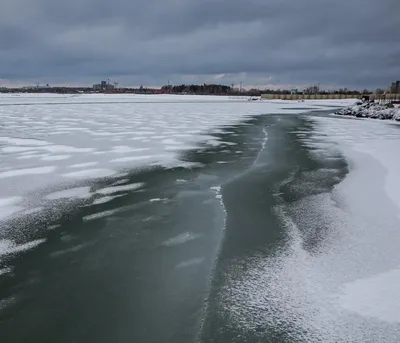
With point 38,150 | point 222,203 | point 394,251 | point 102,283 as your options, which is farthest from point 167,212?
point 38,150

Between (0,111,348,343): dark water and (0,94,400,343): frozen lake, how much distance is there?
0.05 ft

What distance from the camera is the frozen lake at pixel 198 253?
3.26 meters

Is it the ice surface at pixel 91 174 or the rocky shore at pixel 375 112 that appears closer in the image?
the ice surface at pixel 91 174

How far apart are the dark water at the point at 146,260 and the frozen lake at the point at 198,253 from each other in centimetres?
2

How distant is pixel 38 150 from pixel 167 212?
7.33 m

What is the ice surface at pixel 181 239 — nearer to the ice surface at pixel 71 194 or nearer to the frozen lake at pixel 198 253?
the frozen lake at pixel 198 253

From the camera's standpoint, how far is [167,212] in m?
6.21

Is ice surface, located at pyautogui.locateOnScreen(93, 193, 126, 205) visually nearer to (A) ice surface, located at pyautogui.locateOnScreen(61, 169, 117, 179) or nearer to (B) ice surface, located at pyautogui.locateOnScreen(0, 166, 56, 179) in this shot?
(A) ice surface, located at pyautogui.locateOnScreen(61, 169, 117, 179)

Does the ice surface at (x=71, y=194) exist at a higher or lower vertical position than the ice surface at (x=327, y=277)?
lower

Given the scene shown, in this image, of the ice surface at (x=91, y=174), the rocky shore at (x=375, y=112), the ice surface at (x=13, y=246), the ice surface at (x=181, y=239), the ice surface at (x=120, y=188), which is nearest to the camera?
the ice surface at (x=13, y=246)

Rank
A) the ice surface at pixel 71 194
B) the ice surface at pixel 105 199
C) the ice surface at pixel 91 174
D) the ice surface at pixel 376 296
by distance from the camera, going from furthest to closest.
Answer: the ice surface at pixel 91 174 < the ice surface at pixel 71 194 < the ice surface at pixel 105 199 < the ice surface at pixel 376 296

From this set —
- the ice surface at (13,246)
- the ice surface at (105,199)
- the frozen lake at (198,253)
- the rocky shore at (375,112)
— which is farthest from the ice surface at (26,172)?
the rocky shore at (375,112)

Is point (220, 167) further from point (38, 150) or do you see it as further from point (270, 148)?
point (38, 150)

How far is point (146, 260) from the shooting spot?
176 inches
